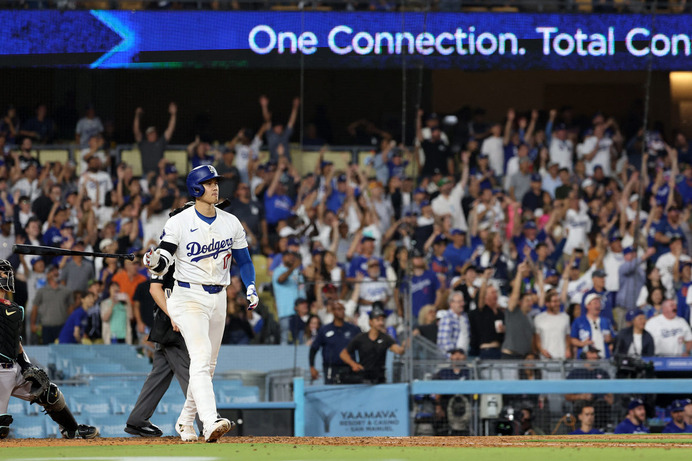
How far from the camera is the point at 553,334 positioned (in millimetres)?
12977

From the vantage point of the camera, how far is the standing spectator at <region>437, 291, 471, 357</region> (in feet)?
41.5

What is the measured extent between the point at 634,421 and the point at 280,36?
5897 millimetres

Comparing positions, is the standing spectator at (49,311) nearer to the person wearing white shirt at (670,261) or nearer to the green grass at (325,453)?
the green grass at (325,453)

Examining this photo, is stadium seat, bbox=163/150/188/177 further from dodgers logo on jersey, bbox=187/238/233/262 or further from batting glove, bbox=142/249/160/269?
batting glove, bbox=142/249/160/269

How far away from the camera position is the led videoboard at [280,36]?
13508mm

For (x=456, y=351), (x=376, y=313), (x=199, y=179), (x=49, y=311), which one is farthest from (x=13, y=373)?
(x=456, y=351)

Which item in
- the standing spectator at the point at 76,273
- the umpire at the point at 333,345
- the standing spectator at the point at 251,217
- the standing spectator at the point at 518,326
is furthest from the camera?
the standing spectator at the point at 251,217

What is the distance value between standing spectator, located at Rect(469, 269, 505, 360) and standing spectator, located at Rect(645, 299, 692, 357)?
5.52 feet

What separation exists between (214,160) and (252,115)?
Answer: 0.77m

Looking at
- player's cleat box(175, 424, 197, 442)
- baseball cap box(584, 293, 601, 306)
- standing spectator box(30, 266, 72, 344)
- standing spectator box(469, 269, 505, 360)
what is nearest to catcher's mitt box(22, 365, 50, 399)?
player's cleat box(175, 424, 197, 442)

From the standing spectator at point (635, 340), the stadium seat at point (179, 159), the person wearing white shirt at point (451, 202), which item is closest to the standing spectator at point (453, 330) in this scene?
the person wearing white shirt at point (451, 202)

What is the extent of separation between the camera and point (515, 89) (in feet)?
49.1

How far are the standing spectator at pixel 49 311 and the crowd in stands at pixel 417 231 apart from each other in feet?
0.06

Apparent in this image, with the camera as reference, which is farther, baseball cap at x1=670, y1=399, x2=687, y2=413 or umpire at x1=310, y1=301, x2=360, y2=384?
umpire at x1=310, y1=301, x2=360, y2=384
